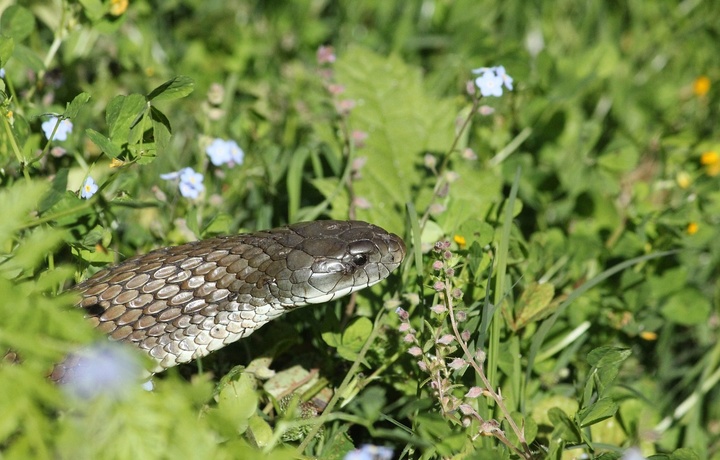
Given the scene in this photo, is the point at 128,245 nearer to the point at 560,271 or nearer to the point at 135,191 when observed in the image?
the point at 135,191

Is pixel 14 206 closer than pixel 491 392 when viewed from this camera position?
Yes

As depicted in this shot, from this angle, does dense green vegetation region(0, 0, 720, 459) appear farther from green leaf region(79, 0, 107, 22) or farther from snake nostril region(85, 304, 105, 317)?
snake nostril region(85, 304, 105, 317)

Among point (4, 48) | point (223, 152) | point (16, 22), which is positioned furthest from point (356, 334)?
point (16, 22)

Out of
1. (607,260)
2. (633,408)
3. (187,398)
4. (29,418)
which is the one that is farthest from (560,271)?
(29,418)

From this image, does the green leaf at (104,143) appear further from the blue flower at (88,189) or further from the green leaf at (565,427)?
the green leaf at (565,427)

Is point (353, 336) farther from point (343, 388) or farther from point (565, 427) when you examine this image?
point (565, 427)

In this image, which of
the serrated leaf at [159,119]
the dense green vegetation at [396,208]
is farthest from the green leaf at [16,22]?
the serrated leaf at [159,119]

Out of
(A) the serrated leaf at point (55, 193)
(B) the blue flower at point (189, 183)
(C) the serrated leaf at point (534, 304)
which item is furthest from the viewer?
(B) the blue flower at point (189, 183)
